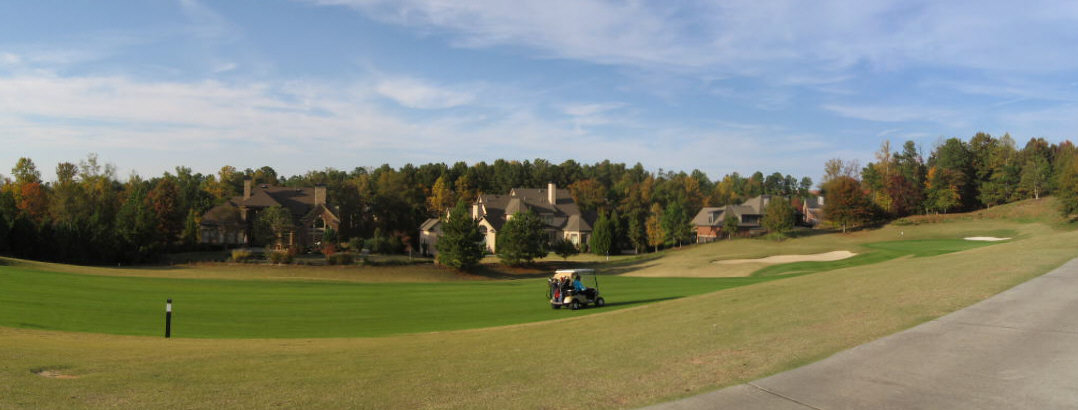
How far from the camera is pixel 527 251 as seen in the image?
54.6m

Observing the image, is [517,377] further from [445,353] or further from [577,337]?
[577,337]

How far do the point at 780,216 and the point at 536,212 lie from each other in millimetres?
30166

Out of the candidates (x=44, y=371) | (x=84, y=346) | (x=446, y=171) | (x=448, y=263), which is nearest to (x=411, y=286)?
(x=448, y=263)

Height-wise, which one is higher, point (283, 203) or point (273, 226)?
point (283, 203)

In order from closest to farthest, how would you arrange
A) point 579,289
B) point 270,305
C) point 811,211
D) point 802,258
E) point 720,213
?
point 579,289
point 270,305
point 802,258
point 720,213
point 811,211

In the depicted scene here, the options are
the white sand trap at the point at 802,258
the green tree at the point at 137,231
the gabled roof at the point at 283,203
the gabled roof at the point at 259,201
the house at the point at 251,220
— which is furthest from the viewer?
the gabled roof at the point at 259,201

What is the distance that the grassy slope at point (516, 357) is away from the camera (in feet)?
26.5

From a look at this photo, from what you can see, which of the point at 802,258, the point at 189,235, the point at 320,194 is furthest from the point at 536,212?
the point at 189,235

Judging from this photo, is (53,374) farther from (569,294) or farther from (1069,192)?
(1069,192)

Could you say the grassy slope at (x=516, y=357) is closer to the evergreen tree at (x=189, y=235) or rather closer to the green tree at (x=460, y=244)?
the green tree at (x=460, y=244)

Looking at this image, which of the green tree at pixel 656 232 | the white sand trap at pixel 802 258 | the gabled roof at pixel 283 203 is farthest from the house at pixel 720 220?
the gabled roof at pixel 283 203

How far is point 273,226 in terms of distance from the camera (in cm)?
6525

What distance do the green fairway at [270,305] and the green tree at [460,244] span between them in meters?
12.4

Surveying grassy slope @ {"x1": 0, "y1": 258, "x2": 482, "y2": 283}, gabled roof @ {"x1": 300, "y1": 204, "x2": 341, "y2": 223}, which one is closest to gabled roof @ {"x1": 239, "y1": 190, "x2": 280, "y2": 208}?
gabled roof @ {"x1": 300, "y1": 204, "x2": 341, "y2": 223}
